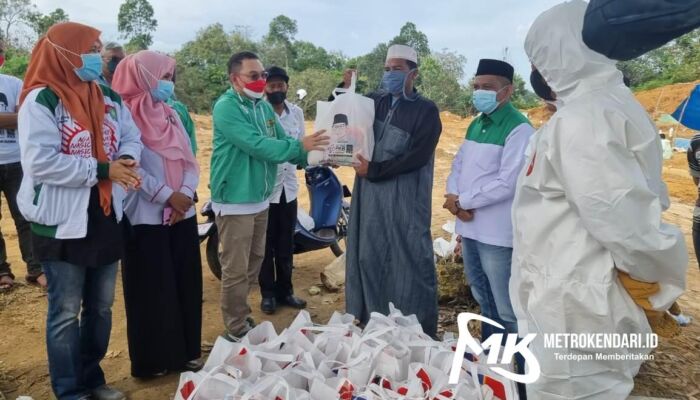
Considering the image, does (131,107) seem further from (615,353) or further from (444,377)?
(615,353)

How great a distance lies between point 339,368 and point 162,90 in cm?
191

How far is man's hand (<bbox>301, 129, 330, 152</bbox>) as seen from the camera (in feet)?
10.3

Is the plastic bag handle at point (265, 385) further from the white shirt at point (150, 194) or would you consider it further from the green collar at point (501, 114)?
the green collar at point (501, 114)

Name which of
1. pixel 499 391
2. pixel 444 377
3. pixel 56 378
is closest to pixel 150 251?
pixel 56 378

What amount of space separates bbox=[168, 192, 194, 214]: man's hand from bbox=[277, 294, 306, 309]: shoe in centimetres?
169

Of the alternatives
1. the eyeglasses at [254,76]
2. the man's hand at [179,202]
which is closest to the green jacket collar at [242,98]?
the eyeglasses at [254,76]

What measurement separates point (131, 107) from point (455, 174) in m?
2.00

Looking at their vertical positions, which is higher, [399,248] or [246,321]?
[399,248]

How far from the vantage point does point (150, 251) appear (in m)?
2.96

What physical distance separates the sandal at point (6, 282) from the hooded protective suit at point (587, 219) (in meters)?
4.33

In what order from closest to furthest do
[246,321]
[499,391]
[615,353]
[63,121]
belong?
1. [615,353]
2. [499,391]
3. [63,121]
4. [246,321]

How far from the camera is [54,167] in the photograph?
2312mm

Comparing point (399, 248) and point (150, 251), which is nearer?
point (150, 251)

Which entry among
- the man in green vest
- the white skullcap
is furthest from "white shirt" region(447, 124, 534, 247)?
the white skullcap
